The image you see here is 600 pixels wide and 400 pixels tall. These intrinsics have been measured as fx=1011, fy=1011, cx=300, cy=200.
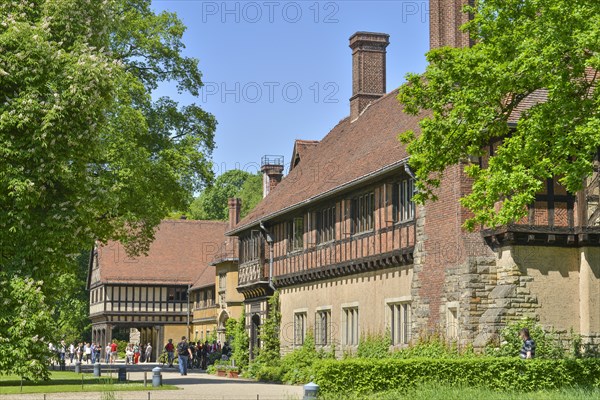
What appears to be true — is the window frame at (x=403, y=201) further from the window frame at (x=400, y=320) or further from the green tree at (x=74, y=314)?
the green tree at (x=74, y=314)

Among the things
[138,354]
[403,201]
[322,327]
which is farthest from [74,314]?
[403,201]

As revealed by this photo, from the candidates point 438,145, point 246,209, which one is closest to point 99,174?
point 438,145

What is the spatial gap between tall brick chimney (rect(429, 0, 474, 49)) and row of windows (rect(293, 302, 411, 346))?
25.2 ft

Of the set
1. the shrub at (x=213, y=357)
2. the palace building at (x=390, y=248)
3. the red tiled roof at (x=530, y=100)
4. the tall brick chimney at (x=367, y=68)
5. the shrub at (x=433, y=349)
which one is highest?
the tall brick chimney at (x=367, y=68)

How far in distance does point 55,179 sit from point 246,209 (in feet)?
221

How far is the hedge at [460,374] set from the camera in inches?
846

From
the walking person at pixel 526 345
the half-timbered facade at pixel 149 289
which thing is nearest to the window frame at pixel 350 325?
the walking person at pixel 526 345

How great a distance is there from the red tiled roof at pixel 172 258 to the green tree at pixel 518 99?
44581mm

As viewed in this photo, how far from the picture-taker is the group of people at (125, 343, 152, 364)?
6345 cm

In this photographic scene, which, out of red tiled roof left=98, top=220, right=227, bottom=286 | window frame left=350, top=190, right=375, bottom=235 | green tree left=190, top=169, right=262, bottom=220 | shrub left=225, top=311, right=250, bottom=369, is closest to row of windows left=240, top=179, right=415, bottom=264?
window frame left=350, top=190, right=375, bottom=235

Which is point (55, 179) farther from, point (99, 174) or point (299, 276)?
point (299, 276)

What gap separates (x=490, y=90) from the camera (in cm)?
2067

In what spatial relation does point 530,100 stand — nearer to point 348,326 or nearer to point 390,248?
point 390,248

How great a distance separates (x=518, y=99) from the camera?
21.5 m
